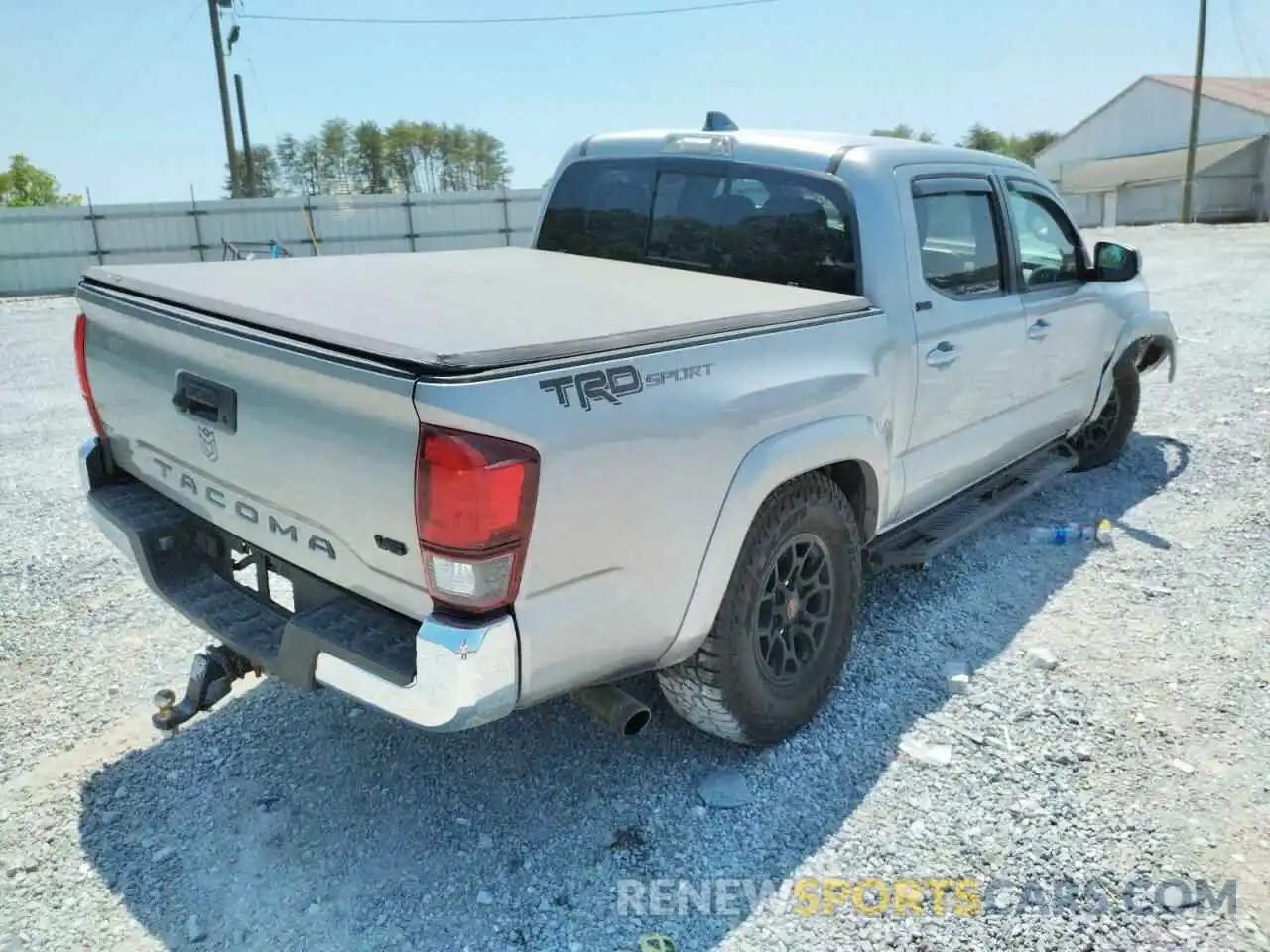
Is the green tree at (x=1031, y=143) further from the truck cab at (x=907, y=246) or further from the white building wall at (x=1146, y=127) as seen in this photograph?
the truck cab at (x=907, y=246)

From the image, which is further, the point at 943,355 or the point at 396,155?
the point at 396,155

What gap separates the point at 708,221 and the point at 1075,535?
2.62m

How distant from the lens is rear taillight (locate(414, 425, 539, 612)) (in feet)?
6.67

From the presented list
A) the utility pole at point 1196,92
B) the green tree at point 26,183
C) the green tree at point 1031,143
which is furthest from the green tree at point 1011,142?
the green tree at point 26,183

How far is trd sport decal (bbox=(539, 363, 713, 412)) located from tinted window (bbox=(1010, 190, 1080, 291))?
259 cm

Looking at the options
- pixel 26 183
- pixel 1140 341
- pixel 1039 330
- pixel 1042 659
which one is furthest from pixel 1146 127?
pixel 26 183

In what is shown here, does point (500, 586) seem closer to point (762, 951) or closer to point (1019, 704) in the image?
point (762, 951)

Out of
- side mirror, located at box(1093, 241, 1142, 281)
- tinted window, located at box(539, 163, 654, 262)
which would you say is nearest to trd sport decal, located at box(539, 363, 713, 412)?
tinted window, located at box(539, 163, 654, 262)

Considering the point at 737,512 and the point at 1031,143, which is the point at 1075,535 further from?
the point at 1031,143

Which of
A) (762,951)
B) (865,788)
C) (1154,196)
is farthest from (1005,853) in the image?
(1154,196)

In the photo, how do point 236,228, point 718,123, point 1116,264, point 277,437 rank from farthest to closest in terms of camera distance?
point 236,228, point 1116,264, point 718,123, point 277,437

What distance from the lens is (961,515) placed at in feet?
14.3

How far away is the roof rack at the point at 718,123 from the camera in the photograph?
412cm

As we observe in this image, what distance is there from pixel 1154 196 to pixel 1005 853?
45.4 meters
